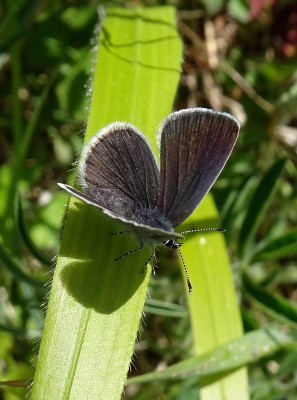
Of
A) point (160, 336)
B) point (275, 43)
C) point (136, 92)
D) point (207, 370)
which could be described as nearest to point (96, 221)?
point (136, 92)

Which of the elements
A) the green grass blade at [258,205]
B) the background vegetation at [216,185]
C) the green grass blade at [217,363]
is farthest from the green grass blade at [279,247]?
the green grass blade at [217,363]

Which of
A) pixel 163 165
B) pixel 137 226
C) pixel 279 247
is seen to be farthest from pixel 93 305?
pixel 279 247

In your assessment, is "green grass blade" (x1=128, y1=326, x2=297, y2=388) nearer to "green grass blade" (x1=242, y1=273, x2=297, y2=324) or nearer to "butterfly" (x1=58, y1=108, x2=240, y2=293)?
"green grass blade" (x1=242, y1=273, x2=297, y2=324)

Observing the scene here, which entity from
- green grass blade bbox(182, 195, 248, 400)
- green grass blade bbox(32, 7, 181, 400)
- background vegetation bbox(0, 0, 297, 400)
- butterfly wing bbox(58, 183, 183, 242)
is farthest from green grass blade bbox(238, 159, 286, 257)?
butterfly wing bbox(58, 183, 183, 242)

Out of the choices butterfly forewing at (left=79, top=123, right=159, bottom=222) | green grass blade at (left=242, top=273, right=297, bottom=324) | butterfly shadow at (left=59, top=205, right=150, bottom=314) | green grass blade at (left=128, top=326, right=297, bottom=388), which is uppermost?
butterfly forewing at (left=79, top=123, right=159, bottom=222)

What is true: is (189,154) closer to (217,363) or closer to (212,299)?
(212,299)

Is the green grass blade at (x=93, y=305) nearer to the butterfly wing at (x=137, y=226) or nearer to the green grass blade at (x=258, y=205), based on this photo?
the butterfly wing at (x=137, y=226)
